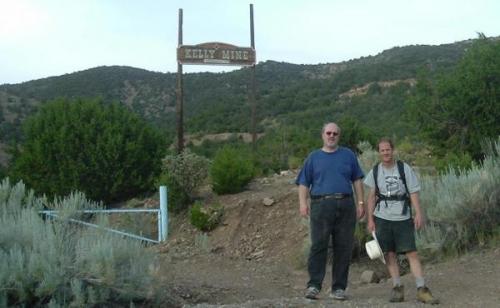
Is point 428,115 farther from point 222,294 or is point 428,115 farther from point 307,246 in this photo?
point 222,294

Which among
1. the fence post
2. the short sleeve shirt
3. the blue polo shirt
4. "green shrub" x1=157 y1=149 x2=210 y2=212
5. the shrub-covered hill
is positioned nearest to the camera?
the short sleeve shirt

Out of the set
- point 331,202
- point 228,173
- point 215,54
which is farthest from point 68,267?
point 215,54

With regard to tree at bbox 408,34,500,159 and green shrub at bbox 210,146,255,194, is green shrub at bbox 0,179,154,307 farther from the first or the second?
tree at bbox 408,34,500,159

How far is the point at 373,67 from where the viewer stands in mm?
47875

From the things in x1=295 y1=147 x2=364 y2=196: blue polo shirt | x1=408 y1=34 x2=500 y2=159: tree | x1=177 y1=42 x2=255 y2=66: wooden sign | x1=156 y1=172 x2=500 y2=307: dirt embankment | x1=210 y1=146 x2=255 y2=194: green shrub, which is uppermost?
x1=177 y1=42 x2=255 y2=66: wooden sign

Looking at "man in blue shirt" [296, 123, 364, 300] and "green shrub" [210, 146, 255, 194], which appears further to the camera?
"green shrub" [210, 146, 255, 194]

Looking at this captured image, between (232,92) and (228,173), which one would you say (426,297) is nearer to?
(228,173)

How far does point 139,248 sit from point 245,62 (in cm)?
1202

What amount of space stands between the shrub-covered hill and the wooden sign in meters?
16.0

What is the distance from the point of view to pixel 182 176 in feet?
48.1

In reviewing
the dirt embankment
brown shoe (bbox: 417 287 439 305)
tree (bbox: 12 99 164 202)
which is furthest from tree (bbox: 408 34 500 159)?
brown shoe (bbox: 417 287 439 305)

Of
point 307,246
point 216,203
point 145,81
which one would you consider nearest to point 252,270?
point 307,246

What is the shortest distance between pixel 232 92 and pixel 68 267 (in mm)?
40950

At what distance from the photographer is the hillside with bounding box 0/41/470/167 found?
126 ft
